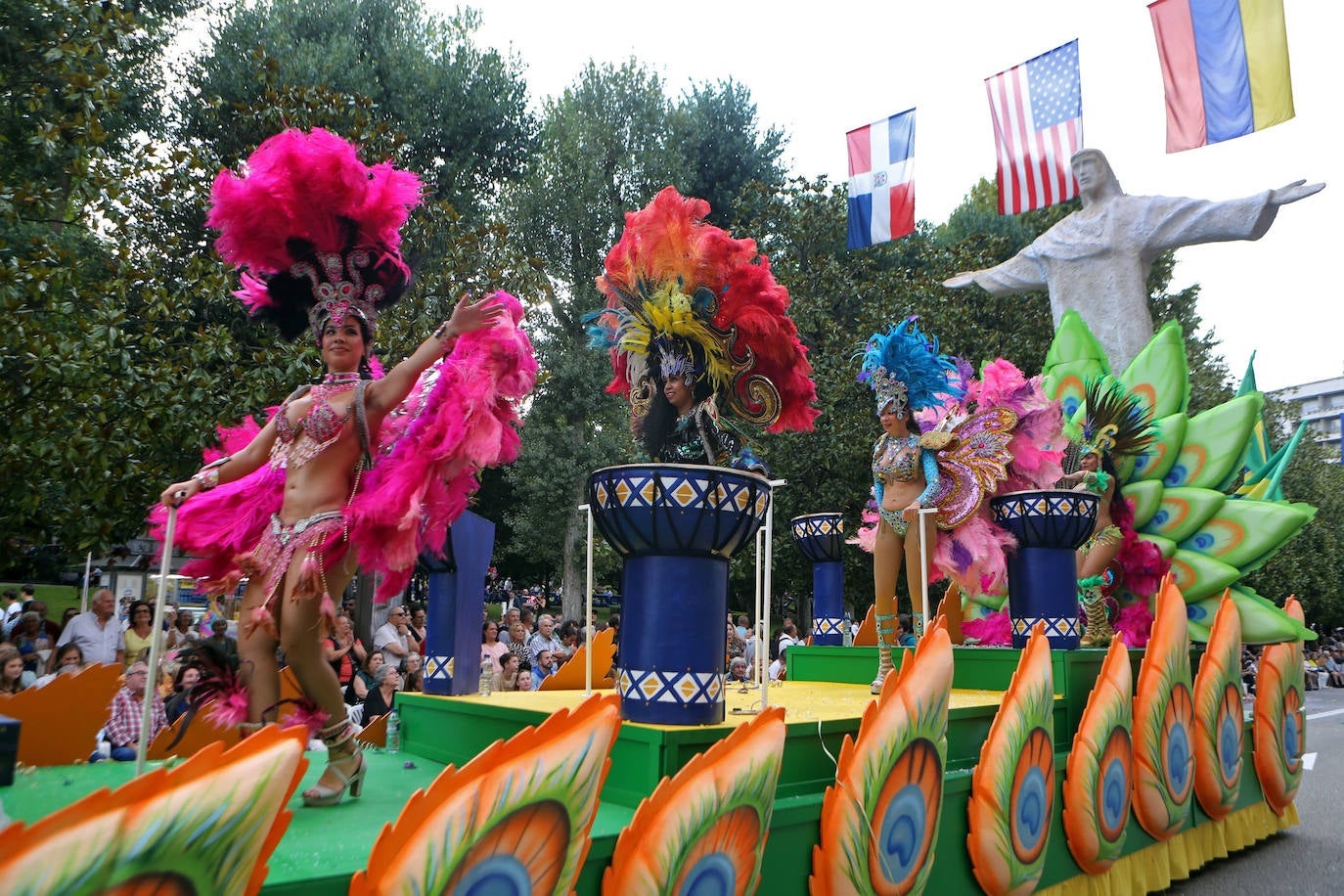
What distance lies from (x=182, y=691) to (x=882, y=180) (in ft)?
38.7

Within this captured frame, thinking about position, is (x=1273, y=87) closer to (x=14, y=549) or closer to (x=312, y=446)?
(x=312, y=446)

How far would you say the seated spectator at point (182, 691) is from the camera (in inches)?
114

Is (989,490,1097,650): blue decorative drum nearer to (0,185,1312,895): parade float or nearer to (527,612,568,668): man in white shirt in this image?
(0,185,1312,895): parade float

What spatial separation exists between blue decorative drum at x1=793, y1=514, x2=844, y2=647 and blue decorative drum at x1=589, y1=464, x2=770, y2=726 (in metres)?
2.94

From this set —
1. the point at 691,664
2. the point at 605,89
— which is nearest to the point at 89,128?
the point at 691,664

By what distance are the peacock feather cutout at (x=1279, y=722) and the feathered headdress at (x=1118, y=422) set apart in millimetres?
1406

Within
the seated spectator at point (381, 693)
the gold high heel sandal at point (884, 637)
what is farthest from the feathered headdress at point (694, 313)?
the seated spectator at point (381, 693)

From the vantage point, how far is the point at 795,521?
6.22 meters

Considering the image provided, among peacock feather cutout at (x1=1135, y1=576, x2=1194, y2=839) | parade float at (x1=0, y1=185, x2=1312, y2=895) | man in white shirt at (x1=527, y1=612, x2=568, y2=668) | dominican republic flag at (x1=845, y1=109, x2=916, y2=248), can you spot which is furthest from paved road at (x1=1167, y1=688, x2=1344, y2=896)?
dominican republic flag at (x1=845, y1=109, x2=916, y2=248)

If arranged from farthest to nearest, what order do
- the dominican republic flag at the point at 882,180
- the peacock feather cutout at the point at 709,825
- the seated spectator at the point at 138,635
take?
the dominican republic flag at the point at 882,180
the seated spectator at the point at 138,635
the peacock feather cutout at the point at 709,825

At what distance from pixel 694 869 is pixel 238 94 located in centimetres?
1360

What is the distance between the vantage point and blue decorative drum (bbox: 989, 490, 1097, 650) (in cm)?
488

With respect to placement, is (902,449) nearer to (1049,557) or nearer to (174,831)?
(1049,557)

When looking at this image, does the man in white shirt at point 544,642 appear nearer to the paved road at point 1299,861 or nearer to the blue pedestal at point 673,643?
the paved road at point 1299,861
